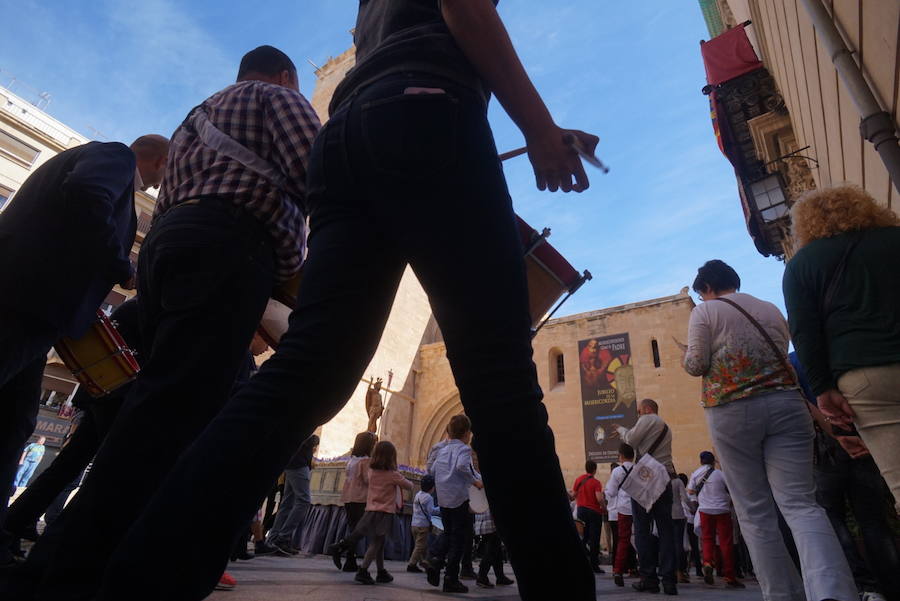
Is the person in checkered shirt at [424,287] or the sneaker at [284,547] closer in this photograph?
the person in checkered shirt at [424,287]

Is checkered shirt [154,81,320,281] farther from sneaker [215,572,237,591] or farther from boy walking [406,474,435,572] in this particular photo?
boy walking [406,474,435,572]

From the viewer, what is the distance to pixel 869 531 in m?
2.95

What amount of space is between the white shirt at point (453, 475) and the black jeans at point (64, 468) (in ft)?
9.94

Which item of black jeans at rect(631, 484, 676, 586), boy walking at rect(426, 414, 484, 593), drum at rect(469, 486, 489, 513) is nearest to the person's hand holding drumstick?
boy walking at rect(426, 414, 484, 593)

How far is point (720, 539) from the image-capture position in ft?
20.7

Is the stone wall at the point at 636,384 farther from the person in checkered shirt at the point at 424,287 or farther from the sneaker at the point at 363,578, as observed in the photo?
the person in checkered shirt at the point at 424,287

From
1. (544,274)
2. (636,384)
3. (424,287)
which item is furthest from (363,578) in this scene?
(636,384)

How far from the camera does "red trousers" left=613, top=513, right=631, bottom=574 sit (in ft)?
18.8

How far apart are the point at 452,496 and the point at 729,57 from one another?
31.3 ft

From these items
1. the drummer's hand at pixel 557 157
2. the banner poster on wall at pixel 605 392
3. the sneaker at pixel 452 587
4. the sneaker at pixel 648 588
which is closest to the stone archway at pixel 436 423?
the banner poster on wall at pixel 605 392

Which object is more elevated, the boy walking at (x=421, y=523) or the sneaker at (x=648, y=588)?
the boy walking at (x=421, y=523)

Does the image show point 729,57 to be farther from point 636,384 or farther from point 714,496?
point 636,384

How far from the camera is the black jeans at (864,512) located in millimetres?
2857

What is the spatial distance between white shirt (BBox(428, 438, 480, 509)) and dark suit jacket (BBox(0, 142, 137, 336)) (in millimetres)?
3600
